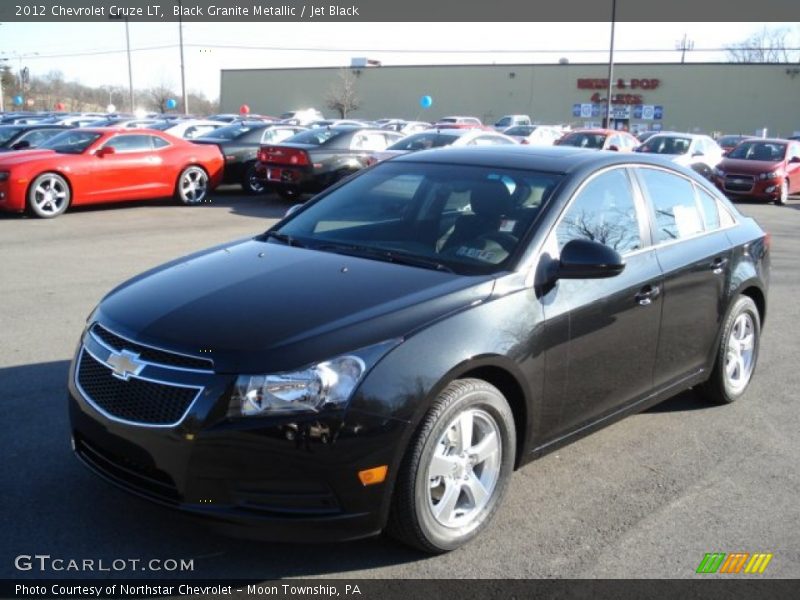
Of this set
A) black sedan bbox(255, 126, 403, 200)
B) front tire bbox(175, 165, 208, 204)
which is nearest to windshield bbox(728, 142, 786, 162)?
black sedan bbox(255, 126, 403, 200)

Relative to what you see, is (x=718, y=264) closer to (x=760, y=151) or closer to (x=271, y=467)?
(x=271, y=467)

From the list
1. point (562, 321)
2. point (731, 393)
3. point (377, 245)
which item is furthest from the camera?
point (731, 393)

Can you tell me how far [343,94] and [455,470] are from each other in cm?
6521

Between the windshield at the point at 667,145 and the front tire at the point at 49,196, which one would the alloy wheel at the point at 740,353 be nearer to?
the front tire at the point at 49,196

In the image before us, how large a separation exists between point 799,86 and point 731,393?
57.2m

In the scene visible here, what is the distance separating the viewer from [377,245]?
14.3 feet

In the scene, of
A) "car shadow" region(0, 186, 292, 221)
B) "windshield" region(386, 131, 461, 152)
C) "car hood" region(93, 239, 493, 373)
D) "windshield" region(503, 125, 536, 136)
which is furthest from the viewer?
"windshield" region(503, 125, 536, 136)

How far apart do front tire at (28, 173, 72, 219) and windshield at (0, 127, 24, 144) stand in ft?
21.3

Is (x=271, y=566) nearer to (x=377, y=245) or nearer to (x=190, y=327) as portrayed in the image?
(x=190, y=327)

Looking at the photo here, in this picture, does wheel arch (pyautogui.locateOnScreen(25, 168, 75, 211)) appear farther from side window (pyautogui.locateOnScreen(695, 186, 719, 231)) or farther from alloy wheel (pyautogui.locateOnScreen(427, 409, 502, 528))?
alloy wheel (pyautogui.locateOnScreen(427, 409, 502, 528))

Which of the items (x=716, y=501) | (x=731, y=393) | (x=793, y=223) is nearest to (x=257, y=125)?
(x=793, y=223)

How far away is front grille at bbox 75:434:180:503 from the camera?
10.4ft


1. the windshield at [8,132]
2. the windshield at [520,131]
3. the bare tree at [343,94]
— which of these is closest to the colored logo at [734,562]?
the windshield at [8,132]

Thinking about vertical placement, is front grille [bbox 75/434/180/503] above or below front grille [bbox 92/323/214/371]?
below
